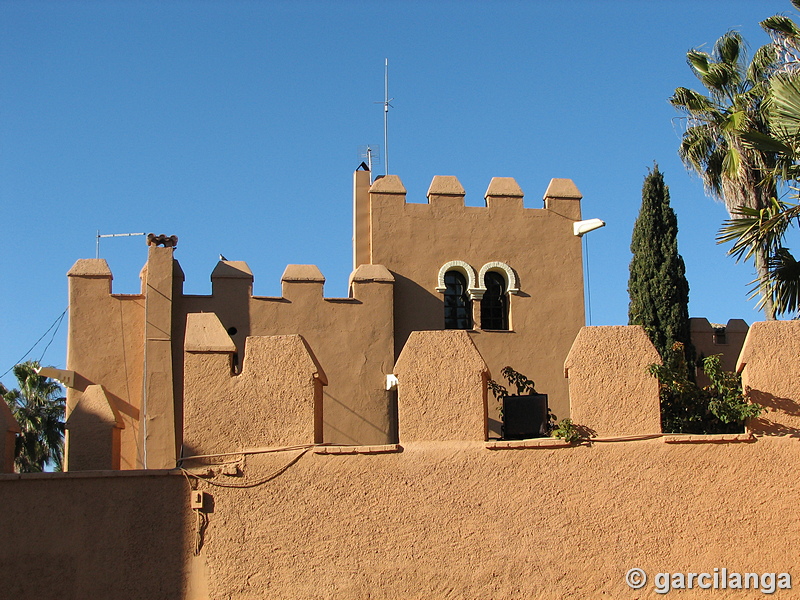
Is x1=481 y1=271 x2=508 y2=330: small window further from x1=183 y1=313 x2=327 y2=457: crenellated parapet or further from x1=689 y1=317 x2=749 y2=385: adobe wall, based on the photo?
x1=183 y1=313 x2=327 y2=457: crenellated parapet

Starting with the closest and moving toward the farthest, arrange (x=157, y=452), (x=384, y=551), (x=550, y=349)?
1. (x=384, y=551)
2. (x=157, y=452)
3. (x=550, y=349)

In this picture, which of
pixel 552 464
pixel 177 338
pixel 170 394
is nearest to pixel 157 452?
pixel 170 394

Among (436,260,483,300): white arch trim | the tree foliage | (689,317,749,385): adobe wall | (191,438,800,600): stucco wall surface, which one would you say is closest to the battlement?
(436,260,483,300): white arch trim

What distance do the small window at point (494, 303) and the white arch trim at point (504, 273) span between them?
21 centimetres

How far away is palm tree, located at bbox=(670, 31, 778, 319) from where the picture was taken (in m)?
17.4

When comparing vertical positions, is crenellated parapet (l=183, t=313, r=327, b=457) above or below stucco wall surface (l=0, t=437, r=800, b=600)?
above

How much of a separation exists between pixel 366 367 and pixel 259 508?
7.58 meters

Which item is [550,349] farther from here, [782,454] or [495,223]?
[782,454]

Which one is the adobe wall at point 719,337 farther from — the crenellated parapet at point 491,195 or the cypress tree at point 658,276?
the crenellated parapet at point 491,195

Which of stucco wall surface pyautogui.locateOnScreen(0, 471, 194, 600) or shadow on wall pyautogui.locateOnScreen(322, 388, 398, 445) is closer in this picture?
stucco wall surface pyautogui.locateOnScreen(0, 471, 194, 600)

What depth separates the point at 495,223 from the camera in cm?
1828

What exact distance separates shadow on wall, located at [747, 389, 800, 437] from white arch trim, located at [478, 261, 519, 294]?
28.0ft

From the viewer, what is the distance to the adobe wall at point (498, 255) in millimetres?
17750

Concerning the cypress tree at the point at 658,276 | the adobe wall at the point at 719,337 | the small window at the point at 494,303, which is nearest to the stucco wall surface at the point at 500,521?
the cypress tree at the point at 658,276
